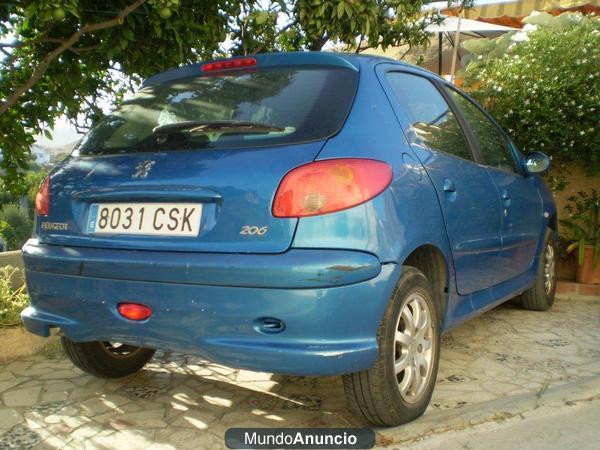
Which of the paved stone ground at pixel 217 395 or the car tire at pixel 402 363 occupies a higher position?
the car tire at pixel 402 363

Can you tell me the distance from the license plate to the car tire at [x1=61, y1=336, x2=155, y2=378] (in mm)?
845

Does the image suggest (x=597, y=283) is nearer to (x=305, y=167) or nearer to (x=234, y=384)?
(x=234, y=384)

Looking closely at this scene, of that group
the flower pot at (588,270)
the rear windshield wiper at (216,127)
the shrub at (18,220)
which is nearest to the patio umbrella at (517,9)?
the flower pot at (588,270)

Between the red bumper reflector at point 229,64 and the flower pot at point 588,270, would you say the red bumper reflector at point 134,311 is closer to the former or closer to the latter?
the red bumper reflector at point 229,64

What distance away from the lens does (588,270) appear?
17.7 feet

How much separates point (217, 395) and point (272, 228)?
1.28 m

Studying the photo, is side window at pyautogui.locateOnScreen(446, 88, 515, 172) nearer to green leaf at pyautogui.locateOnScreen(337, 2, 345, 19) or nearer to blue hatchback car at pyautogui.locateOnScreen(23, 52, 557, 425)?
blue hatchback car at pyautogui.locateOnScreen(23, 52, 557, 425)

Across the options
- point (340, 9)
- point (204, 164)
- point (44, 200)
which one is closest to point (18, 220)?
point (340, 9)

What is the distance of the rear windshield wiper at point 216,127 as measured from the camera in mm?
2361

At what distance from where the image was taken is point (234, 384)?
319cm

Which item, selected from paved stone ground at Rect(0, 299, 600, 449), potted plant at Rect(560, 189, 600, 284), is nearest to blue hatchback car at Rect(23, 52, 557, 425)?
paved stone ground at Rect(0, 299, 600, 449)

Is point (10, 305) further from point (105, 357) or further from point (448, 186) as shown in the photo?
point (448, 186)

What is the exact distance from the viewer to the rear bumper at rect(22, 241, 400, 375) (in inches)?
81.8

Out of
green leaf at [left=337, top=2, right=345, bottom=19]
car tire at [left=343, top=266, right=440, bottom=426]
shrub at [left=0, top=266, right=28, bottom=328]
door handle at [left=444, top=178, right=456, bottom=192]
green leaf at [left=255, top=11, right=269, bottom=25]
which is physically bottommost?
shrub at [left=0, top=266, right=28, bottom=328]
